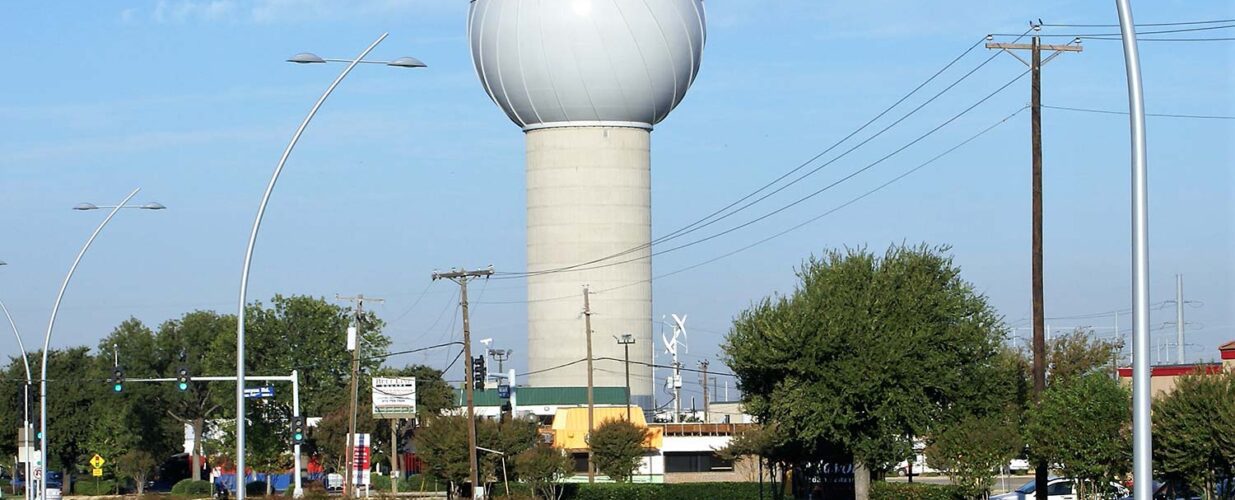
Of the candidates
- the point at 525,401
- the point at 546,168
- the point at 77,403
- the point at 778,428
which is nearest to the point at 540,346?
the point at 525,401

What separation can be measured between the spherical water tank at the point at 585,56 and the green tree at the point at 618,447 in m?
22.8

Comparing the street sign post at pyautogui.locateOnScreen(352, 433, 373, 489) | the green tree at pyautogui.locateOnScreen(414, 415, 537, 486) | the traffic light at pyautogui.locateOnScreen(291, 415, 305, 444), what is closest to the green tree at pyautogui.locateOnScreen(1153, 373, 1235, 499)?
the traffic light at pyautogui.locateOnScreen(291, 415, 305, 444)

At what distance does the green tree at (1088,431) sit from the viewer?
35656 millimetres

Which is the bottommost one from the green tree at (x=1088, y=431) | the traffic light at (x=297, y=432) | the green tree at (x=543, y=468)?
the green tree at (x=543, y=468)

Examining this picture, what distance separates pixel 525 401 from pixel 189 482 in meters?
20.5

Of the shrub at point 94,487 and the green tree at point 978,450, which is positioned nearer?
the green tree at point 978,450

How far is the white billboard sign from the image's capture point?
265 feet

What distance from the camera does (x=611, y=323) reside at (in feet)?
318

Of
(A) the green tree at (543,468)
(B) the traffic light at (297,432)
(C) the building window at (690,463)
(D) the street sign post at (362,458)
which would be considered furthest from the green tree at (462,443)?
(C) the building window at (690,463)

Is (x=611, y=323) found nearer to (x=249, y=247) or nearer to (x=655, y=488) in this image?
(x=655, y=488)

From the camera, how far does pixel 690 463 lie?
88.7 metres

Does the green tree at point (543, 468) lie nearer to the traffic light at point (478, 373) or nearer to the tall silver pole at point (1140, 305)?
the traffic light at point (478, 373)

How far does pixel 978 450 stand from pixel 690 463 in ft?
152

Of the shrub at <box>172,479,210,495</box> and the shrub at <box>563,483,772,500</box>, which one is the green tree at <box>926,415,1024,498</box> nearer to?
the shrub at <box>563,483,772,500</box>
